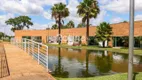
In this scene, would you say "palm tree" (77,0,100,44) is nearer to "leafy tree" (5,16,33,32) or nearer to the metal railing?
the metal railing

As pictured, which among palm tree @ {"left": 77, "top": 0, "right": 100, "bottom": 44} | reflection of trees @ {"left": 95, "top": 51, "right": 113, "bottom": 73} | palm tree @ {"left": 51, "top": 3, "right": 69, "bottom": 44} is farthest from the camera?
palm tree @ {"left": 51, "top": 3, "right": 69, "bottom": 44}

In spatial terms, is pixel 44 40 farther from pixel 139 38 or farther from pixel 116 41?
pixel 139 38

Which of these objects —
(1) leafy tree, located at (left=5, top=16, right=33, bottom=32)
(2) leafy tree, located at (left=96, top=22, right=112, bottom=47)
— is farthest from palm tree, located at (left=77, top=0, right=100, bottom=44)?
(1) leafy tree, located at (left=5, top=16, right=33, bottom=32)

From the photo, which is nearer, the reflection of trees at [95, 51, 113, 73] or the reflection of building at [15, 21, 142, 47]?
the reflection of trees at [95, 51, 113, 73]

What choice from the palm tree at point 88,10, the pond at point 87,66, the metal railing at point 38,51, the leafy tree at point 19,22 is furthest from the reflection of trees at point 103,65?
the leafy tree at point 19,22

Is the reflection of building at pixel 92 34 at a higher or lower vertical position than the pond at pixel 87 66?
higher

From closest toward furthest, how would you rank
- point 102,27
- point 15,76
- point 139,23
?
point 15,76
point 139,23
point 102,27

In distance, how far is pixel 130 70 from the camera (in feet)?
21.6

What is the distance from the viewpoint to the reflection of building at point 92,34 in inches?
1409

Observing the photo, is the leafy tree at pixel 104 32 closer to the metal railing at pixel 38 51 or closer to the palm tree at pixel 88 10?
the palm tree at pixel 88 10

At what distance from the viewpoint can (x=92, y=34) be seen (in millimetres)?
47625

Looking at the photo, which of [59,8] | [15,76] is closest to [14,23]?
[59,8]

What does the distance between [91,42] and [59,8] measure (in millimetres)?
11688

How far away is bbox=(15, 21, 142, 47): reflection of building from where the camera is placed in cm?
3580
